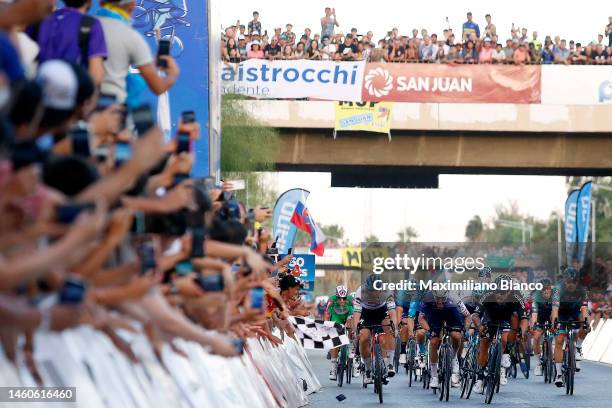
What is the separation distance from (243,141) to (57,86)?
39673 millimetres

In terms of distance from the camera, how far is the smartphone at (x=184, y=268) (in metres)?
7.14

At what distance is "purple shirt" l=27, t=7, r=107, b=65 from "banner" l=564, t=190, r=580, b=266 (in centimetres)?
2896

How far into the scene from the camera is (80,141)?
230 inches

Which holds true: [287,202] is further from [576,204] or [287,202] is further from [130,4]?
[130,4]

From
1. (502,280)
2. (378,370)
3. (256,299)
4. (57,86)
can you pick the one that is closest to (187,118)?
(256,299)

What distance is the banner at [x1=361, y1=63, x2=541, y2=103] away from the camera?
40000 millimetres

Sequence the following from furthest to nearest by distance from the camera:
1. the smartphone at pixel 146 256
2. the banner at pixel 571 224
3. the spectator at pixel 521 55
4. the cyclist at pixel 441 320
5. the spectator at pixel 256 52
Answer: the spectator at pixel 521 55, the spectator at pixel 256 52, the banner at pixel 571 224, the cyclist at pixel 441 320, the smartphone at pixel 146 256

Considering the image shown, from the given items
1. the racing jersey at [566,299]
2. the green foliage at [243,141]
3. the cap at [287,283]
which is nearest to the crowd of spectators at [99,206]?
the cap at [287,283]

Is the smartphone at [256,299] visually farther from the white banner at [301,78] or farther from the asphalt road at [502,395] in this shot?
the white banner at [301,78]

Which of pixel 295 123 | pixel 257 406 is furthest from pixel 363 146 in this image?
pixel 257 406

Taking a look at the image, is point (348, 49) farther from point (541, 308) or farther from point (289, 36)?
point (541, 308)

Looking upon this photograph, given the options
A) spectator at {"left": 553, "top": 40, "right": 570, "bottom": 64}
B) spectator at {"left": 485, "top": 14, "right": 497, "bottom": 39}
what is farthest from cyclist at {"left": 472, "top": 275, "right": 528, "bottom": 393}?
spectator at {"left": 485, "top": 14, "right": 497, "bottom": 39}

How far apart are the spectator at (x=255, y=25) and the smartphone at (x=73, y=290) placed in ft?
116

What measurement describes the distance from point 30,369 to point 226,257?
111 inches
